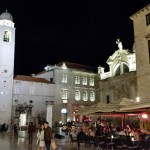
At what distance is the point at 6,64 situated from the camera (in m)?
50.4

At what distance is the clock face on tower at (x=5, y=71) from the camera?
49.5m

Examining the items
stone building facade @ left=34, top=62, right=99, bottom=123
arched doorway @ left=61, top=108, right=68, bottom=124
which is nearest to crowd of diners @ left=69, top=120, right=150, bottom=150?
stone building facade @ left=34, top=62, right=99, bottom=123

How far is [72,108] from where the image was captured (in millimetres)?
56312

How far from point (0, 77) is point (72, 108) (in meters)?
16.2

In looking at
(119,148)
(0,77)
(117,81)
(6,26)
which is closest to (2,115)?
(0,77)

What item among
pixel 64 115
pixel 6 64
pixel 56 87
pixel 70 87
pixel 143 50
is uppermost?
pixel 6 64

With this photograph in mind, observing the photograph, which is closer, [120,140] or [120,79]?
[120,140]

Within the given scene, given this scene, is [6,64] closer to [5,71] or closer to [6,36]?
[5,71]

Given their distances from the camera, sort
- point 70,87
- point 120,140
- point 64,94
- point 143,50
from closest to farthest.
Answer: point 120,140
point 143,50
point 64,94
point 70,87

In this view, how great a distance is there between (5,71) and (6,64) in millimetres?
1430

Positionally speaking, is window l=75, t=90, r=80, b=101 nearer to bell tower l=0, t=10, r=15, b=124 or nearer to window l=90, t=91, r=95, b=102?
window l=90, t=91, r=95, b=102

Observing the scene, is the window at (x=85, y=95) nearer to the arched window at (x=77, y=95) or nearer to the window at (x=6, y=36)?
the arched window at (x=77, y=95)

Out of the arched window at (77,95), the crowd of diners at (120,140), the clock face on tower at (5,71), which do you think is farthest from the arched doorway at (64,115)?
the crowd of diners at (120,140)

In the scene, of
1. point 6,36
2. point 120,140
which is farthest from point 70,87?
point 120,140
